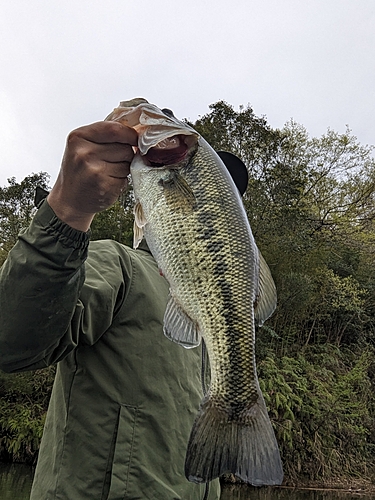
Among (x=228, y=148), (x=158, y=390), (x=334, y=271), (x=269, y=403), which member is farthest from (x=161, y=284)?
(x=334, y=271)

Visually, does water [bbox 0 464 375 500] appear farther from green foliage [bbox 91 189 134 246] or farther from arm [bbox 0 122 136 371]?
arm [bbox 0 122 136 371]


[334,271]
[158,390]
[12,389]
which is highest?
[334,271]

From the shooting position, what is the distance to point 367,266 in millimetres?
19312

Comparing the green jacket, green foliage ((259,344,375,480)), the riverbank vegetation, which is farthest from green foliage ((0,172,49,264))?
the green jacket

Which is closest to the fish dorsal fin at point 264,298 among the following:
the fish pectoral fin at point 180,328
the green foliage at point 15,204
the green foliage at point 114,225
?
the fish pectoral fin at point 180,328

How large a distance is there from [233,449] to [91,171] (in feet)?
2.92

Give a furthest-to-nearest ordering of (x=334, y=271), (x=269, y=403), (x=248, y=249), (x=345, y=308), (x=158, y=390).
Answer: (x=334, y=271)
(x=345, y=308)
(x=269, y=403)
(x=158, y=390)
(x=248, y=249)

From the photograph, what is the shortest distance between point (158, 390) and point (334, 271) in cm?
1755

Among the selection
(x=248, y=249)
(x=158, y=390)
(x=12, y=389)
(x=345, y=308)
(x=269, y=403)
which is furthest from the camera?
(x=345, y=308)

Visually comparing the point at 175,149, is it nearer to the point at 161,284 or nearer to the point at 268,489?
the point at 161,284

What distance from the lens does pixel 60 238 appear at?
62.3 inches

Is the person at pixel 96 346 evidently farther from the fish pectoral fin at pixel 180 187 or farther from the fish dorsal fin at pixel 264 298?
the fish dorsal fin at pixel 264 298

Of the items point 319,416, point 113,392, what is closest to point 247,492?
point 319,416

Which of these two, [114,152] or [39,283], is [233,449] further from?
[114,152]
